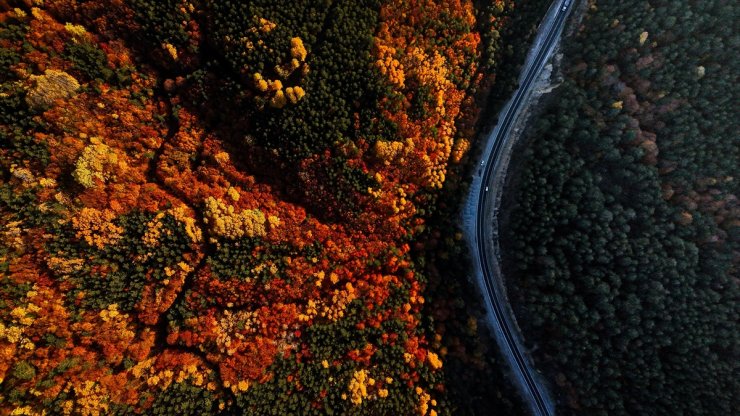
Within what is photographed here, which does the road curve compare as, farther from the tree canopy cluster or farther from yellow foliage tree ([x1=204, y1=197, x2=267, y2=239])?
yellow foliage tree ([x1=204, y1=197, x2=267, y2=239])

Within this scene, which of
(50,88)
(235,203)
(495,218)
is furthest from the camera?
(495,218)

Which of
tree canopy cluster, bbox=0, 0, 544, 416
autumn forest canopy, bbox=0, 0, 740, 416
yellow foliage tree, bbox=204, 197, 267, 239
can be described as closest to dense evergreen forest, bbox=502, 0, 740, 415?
autumn forest canopy, bbox=0, 0, 740, 416

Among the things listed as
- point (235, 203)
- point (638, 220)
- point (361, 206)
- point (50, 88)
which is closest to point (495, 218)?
point (638, 220)

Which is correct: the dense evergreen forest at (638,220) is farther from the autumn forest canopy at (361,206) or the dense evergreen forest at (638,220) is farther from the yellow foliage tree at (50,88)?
the yellow foliage tree at (50,88)

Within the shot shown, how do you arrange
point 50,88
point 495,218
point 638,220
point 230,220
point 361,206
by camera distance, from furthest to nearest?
point 495,218 → point 361,206 → point 638,220 → point 230,220 → point 50,88

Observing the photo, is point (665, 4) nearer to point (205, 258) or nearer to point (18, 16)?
point (205, 258)

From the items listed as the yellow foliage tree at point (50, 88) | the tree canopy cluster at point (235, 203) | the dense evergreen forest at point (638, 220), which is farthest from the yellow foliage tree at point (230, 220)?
the dense evergreen forest at point (638, 220)

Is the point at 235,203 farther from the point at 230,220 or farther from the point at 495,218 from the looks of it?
the point at 495,218
